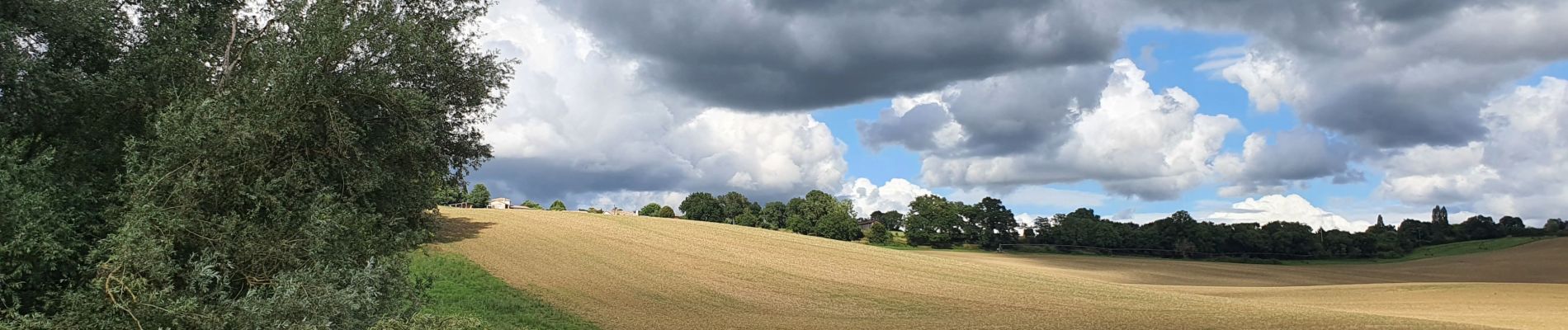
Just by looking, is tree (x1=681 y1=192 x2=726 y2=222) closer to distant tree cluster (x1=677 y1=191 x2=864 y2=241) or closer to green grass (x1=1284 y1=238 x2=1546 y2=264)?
distant tree cluster (x1=677 y1=191 x2=864 y2=241)

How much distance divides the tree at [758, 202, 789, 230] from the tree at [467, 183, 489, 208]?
4079 centimetres

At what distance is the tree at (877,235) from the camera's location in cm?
10431

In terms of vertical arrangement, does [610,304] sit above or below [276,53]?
below

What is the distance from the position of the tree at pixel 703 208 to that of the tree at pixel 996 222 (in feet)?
131

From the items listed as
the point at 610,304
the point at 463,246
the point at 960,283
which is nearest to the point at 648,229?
the point at 463,246

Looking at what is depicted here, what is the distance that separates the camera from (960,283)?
45062mm

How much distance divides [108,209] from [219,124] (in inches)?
88.8

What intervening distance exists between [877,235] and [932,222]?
7.53m

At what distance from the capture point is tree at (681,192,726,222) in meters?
127

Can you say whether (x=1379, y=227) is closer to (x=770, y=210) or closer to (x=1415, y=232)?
(x=1415, y=232)

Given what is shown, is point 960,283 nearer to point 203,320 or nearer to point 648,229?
point 648,229

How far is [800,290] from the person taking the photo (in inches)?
1483

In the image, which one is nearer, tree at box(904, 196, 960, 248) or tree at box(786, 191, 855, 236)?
tree at box(904, 196, 960, 248)

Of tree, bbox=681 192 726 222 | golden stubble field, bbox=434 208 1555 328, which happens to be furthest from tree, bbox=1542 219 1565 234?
tree, bbox=681 192 726 222
